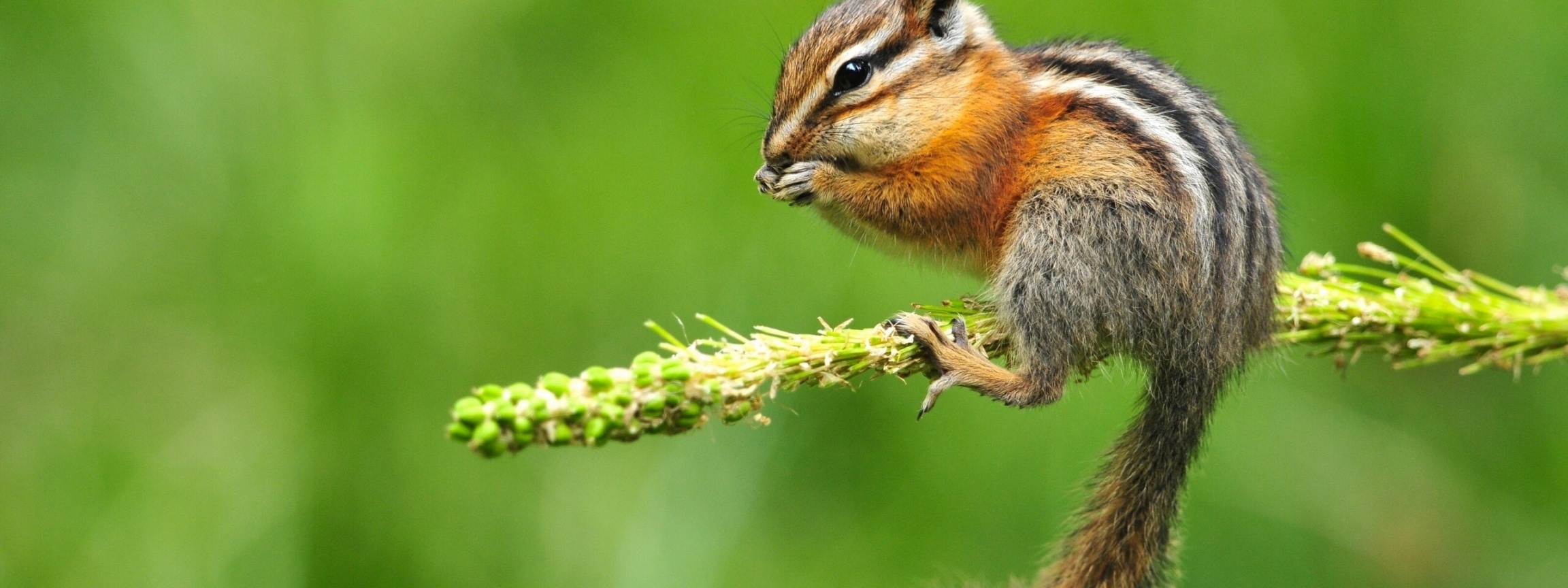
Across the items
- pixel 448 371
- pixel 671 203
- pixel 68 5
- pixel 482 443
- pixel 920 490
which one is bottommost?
pixel 482 443

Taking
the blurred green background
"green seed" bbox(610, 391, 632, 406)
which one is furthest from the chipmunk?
"green seed" bbox(610, 391, 632, 406)

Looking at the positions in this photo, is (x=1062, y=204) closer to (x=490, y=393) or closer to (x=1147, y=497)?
(x=1147, y=497)

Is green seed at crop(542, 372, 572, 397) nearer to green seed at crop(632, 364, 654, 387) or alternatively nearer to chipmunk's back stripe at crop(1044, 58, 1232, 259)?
green seed at crop(632, 364, 654, 387)

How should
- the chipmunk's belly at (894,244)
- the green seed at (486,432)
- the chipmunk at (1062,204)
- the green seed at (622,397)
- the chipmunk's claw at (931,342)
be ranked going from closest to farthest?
the green seed at (486,432) → the green seed at (622,397) → the chipmunk's claw at (931,342) → the chipmunk at (1062,204) → the chipmunk's belly at (894,244)

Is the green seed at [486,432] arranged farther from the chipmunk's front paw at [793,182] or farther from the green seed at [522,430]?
the chipmunk's front paw at [793,182]

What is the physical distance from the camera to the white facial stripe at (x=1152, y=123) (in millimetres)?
2807

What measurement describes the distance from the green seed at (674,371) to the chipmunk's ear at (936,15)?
1758 mm

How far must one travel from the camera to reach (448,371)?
12.7 ft

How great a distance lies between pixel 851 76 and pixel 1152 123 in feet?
2.46

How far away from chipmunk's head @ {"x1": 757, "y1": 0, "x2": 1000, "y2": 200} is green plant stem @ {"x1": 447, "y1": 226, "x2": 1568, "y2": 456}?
76 centimetres

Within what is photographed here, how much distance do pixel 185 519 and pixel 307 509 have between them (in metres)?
0.35

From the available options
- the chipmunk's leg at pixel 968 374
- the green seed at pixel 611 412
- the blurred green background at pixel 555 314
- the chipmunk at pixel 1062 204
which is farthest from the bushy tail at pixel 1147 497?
the green seed at pixel 611 412

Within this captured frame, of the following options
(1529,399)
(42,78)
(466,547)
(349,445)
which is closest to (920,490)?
(466,547)

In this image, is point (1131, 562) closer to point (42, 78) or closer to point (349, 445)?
point (349, 445)
